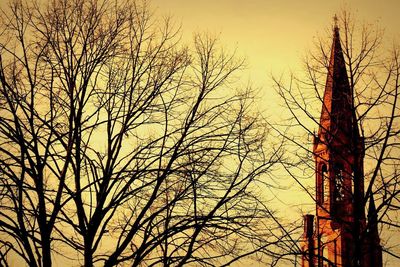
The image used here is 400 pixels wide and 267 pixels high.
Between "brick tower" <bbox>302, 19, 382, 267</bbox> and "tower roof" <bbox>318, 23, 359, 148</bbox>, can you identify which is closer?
"brick tower" <bbox>302, 19, 382, 267</bbox>

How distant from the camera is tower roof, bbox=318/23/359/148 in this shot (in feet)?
45.9

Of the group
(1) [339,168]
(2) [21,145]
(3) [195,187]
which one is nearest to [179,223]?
(3) [195,187]

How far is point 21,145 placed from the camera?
1257 cm

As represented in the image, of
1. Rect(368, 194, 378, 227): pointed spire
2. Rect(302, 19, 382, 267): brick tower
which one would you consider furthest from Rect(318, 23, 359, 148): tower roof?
Rect(368, 194, 378, 227): pointed spire

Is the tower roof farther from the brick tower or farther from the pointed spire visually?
the pointed spire

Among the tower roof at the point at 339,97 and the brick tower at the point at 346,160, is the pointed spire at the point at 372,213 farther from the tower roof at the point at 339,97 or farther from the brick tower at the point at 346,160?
the tower roof at the point at 339,97

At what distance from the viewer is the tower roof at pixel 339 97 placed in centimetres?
1399

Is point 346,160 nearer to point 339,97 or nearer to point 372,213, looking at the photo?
point 372,213

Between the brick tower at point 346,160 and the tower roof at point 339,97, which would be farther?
the tower roof at point 339,97

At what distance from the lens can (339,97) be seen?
15.0 metres

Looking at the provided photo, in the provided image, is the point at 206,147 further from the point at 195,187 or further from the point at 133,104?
the point at 133,104

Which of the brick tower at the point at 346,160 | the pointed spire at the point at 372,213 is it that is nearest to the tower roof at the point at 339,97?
the brick tower at the point at 346,160

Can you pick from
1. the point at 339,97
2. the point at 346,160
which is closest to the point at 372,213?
the point at 346,160

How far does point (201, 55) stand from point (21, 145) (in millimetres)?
5066
